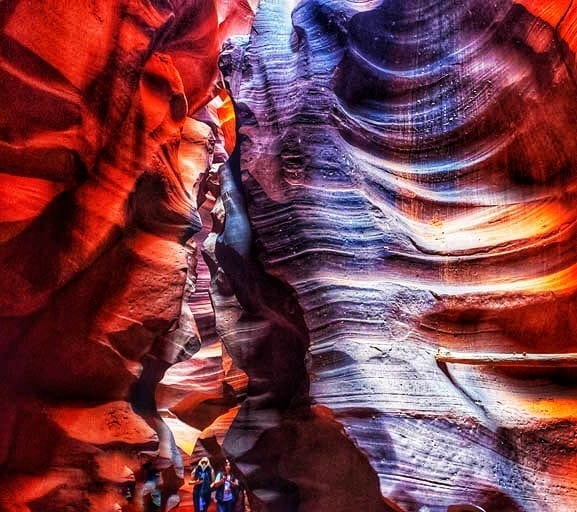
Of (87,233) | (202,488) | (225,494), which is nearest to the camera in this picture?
(87,233)

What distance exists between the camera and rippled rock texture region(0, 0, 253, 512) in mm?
4371

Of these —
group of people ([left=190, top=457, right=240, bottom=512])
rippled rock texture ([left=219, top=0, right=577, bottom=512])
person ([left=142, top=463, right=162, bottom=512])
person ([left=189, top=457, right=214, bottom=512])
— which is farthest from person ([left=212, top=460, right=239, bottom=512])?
rippled rock texture ([left=219, top=0, right=577, bottom=512])

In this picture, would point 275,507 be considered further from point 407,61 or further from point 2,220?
point 407,61

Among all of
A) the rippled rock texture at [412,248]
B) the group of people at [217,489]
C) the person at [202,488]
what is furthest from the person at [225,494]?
the rippled rock texture at [412,248]

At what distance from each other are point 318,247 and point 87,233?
2.44 meters

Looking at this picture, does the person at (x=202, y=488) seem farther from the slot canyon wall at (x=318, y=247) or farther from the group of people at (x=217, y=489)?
the slot canyon wall at (x=318, y=247)

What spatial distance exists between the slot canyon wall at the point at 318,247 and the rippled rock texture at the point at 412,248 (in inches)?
0.8

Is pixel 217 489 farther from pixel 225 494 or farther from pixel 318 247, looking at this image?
pixel 318 247

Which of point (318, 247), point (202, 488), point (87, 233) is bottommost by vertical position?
point (202, 488)

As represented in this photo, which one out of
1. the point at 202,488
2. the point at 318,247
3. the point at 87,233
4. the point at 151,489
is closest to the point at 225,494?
the point at 202,488

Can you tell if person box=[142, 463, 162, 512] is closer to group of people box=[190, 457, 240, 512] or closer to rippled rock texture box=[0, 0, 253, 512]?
rippled rock texture box=[0, 0, 253, 512]

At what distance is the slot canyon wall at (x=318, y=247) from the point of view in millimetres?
3670

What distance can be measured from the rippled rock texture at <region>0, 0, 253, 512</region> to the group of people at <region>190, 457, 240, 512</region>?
35.4 inches

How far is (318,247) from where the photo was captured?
4336 millimetres
